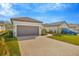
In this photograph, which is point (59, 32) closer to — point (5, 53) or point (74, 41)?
point (74, 41)

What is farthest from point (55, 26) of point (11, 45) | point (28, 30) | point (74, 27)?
point (11, 45)

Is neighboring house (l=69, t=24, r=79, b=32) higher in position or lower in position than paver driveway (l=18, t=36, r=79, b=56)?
higher

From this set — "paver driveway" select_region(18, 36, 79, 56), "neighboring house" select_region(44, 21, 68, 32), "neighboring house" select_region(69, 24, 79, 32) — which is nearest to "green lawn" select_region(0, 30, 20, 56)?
"paver driveway" select_region(18, 36, 79, 56)

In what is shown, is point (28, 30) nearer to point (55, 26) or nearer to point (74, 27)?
point (55, 26)

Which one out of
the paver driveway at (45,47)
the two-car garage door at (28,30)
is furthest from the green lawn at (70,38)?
the two-car garage door at (28,30)

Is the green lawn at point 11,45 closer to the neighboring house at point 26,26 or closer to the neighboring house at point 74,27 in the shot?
the neighboring house at point 26,26

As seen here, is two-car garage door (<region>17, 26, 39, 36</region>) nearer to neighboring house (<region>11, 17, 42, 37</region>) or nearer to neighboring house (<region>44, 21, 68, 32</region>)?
neighboring house (<region>11, 17, 42, 37</region>)

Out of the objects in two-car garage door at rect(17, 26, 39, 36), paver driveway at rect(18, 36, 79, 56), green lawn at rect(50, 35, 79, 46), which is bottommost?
paver driveway at rect(18, 36, 79, 56)
